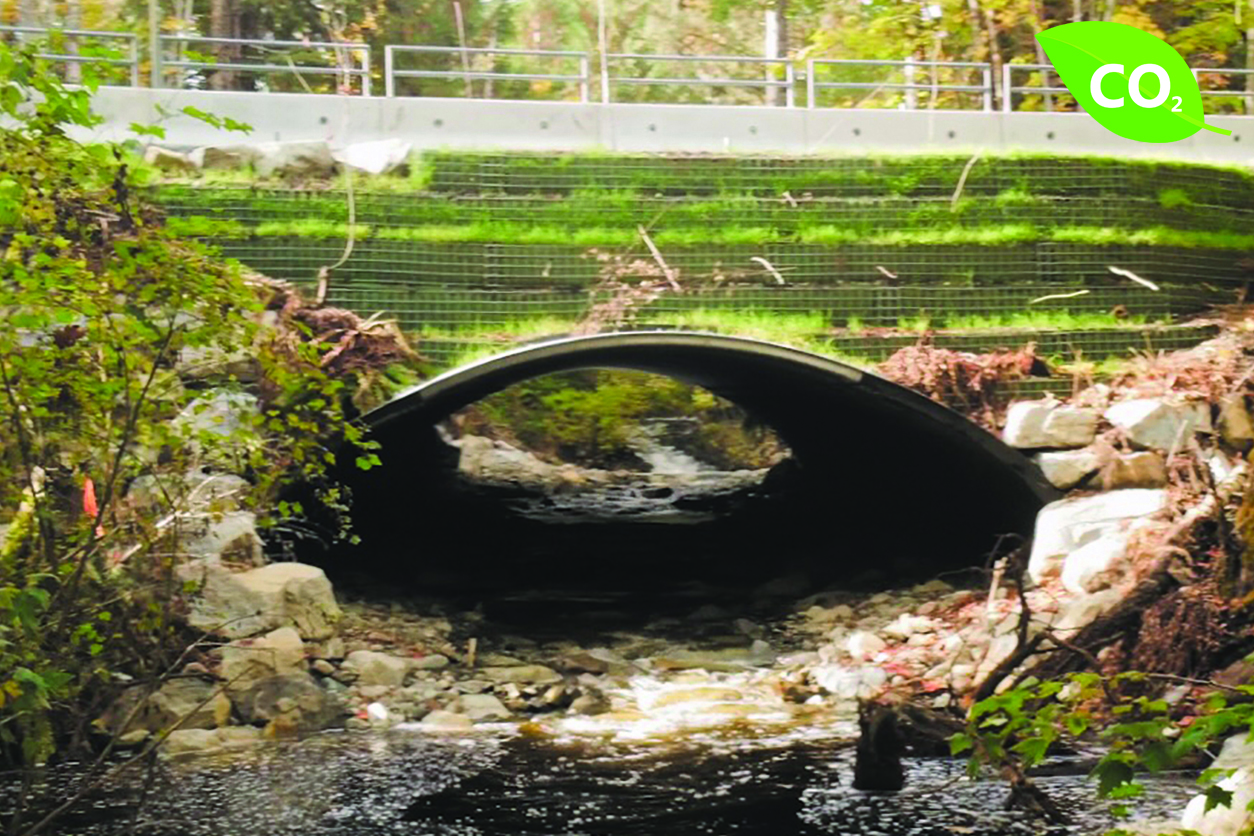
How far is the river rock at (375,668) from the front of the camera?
9.31m

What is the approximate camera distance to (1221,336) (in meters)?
11.4

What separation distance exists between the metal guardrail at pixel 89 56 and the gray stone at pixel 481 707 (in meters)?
4.17

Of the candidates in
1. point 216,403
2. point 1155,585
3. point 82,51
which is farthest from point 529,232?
point 82,51

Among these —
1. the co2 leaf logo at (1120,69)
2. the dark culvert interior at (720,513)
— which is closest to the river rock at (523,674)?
the dark culvert interior at (720,513)

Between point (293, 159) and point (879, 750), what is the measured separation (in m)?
6.23

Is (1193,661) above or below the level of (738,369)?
below

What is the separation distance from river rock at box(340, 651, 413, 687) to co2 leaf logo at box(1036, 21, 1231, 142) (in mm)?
5525

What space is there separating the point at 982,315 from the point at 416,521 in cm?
778

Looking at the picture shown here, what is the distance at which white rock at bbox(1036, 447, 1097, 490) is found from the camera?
10633mm

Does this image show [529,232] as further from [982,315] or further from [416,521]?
[416,521]

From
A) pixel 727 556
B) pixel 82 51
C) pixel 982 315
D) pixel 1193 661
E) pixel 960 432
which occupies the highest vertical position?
pixel 82 51

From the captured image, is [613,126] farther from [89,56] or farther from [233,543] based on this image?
[89,56]

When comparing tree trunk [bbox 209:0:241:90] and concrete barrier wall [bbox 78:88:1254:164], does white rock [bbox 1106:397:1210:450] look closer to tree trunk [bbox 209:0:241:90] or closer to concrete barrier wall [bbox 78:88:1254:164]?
concrete barrier wall [bbox 78:88:1254:164]

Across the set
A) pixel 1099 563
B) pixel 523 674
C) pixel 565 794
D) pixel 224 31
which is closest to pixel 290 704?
pixel 523 674
